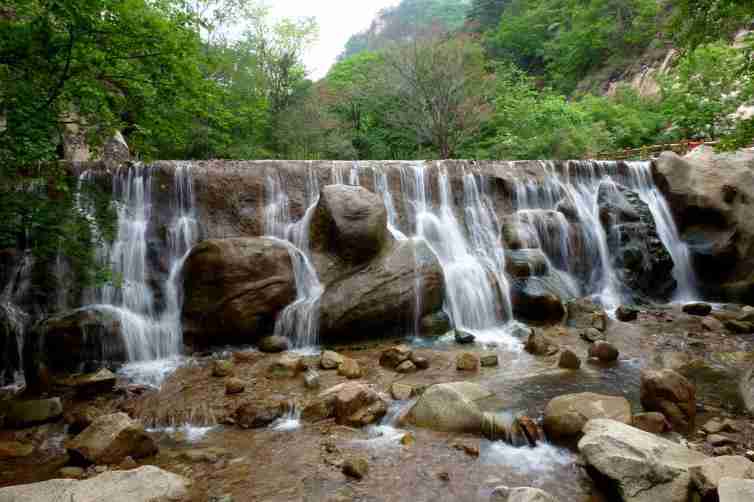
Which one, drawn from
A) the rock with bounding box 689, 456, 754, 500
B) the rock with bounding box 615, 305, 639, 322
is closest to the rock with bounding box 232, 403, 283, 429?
the rock with bounding box 689, 456, 754, 500

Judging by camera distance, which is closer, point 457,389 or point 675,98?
point 457,389

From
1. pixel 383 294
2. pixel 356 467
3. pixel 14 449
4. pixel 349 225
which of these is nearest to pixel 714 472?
pixel 356 467

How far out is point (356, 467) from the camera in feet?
14.2

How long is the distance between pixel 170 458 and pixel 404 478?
2.57 meters

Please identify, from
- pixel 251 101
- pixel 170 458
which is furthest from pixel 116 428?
pixel 251 101

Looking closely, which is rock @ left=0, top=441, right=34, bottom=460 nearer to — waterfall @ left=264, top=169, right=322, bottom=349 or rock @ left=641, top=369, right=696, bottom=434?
waterfall @ left=264, top=169, right=322, bottom=349

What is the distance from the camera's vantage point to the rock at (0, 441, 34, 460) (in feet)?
16.2

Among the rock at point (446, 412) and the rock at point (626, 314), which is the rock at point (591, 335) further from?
the rock at point (446, 412)

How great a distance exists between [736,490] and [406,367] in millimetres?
4773

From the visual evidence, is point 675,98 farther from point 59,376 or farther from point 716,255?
point 59,376

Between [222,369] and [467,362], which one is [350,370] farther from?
[222,369]

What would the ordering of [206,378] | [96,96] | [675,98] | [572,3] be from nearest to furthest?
[96,96]
[206,378]
[675,98]
[572,3]

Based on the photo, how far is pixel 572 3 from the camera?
3362 centimetres

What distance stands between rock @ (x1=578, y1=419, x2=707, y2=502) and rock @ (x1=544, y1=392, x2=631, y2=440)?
631 millimetres
